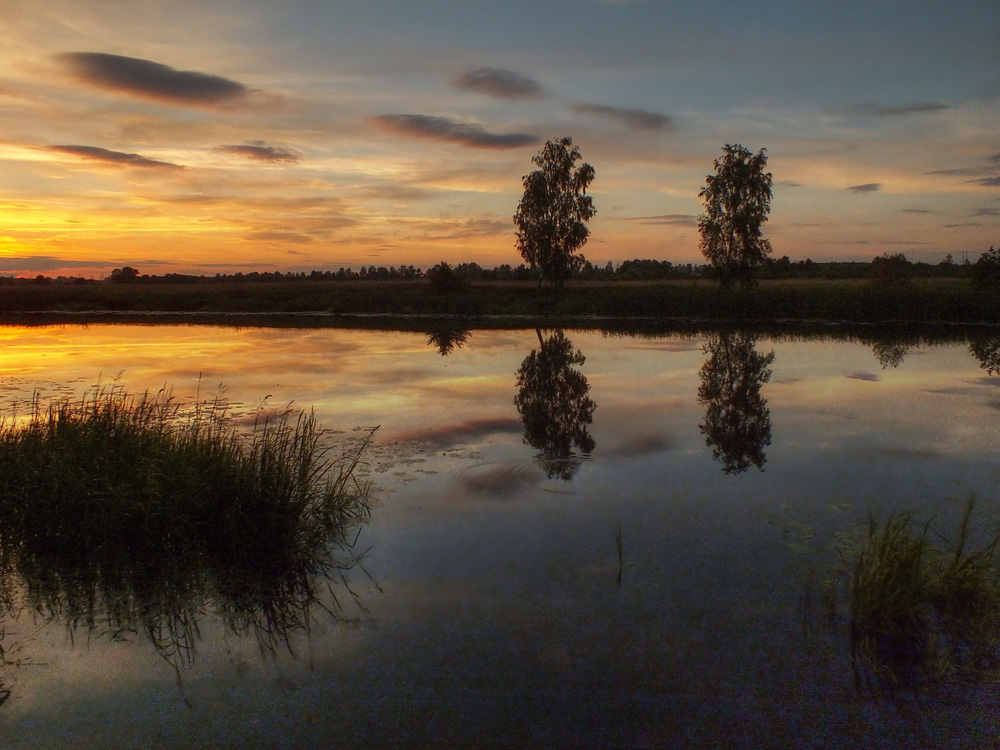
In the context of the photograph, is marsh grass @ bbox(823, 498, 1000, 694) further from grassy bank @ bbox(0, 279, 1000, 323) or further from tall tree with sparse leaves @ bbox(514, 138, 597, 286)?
tall tree with sparse leaves @ bbox(514, 138, 597, 286)

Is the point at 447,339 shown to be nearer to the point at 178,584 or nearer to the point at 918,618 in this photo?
the point at 178,584

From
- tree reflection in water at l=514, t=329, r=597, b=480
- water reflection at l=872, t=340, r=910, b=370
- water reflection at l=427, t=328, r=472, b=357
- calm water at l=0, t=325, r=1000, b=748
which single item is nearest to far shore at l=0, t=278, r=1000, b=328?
water reflection at l=427, t=328, r=472, b=357

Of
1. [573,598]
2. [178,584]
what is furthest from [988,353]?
[178,584]

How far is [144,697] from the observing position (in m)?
5.05

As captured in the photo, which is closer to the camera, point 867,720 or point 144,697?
point 867,720

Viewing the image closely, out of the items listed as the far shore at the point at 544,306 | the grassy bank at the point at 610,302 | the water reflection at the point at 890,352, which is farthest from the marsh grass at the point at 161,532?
the grassy bank at the point at 610,302

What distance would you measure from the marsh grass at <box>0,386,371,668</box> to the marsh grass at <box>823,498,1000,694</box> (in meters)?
4.55

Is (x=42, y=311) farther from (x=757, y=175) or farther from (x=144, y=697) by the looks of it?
(x=144, y=697)

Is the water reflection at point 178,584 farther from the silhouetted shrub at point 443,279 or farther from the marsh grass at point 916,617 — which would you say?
the silhouetted shrub at point 443,279

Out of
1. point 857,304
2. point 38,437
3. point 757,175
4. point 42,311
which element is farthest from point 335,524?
point 42,311

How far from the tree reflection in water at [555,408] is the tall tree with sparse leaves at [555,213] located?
2988cm

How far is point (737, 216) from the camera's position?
158ft

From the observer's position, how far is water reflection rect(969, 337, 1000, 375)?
2084 centimetres

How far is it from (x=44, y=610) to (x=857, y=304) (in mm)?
41064
